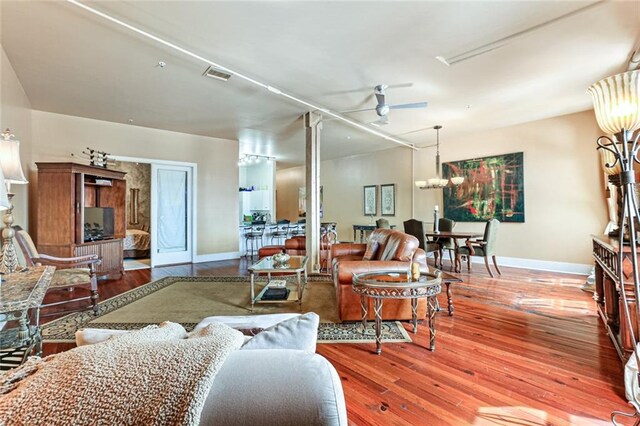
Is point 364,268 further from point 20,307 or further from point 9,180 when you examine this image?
point 9,180

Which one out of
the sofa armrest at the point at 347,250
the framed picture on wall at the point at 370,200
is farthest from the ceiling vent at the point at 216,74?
the framed picture on wall at the point at 370,200

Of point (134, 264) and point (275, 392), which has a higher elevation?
point (275, 392)

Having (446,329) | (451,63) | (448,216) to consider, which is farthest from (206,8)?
(448,216)

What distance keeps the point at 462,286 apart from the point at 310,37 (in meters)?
4.09

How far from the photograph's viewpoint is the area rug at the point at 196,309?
9.11ft

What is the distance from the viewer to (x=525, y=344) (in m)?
2.54

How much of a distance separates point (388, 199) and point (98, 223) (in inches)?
273

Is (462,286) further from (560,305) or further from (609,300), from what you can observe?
(609,300)

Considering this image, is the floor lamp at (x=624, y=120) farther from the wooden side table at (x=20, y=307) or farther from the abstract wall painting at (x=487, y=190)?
the abstract wall painting at (x=487, y=190)

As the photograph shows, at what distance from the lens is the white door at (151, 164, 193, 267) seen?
624 centimetres

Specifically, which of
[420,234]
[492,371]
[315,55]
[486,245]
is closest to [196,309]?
[492,371]

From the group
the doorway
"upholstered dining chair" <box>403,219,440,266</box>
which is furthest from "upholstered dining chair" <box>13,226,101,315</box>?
"upholstered dining chair" <box>403,219,440,266</box>

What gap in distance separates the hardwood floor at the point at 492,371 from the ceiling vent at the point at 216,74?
3.31 m

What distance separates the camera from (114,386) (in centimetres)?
56
